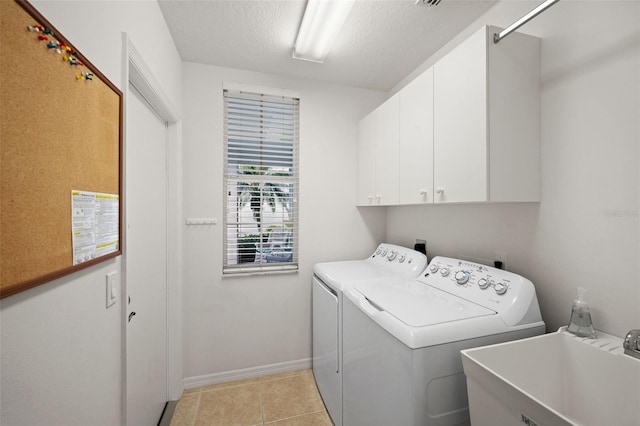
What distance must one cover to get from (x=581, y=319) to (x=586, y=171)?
64cm

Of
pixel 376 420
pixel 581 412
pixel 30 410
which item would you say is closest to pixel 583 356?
pixel 581 412

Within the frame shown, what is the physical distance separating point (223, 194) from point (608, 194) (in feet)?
7.65

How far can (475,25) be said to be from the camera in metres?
1.66

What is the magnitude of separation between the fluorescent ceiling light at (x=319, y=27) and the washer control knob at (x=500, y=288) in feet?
5.57

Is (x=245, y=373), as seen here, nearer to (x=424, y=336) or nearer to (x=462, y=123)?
(x=424, y=336)

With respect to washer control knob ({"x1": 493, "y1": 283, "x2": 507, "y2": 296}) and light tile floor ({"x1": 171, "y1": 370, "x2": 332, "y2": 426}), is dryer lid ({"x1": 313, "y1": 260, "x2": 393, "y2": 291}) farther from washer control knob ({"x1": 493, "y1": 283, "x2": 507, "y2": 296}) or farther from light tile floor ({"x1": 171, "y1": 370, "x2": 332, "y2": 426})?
light tile floor ({"x1": 171, "y1": 370, "x2": 332, "y2": 426})

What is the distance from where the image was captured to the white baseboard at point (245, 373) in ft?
7.01

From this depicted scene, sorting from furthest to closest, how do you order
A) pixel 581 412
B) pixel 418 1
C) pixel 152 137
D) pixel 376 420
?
1. pixel 152 137
2. pixel 418 1
3. pixel 376 420
4. pixel 581 412

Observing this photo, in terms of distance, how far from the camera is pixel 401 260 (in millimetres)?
2059

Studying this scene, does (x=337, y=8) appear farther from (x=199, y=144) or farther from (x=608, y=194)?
(x=608, y=194)

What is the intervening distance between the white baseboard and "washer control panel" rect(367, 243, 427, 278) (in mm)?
1168

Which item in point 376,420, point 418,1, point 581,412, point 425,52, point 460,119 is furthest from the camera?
point 425,52

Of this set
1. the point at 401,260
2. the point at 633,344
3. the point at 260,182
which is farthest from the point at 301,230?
the point at 633,344

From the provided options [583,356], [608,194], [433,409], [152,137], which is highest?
[152,137]
